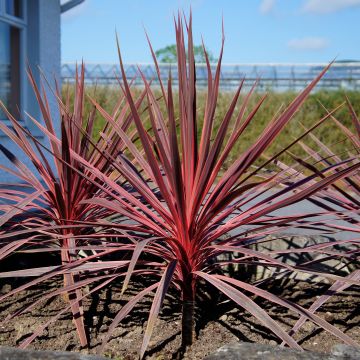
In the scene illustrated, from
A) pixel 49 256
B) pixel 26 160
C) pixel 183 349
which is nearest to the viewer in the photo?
pixel 183 349

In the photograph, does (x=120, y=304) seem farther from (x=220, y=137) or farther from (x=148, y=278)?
(x=220, y=137)

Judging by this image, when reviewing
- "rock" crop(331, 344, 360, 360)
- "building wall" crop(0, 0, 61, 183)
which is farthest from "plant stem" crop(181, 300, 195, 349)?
"building wall" crop(0, 0, 61, 183)

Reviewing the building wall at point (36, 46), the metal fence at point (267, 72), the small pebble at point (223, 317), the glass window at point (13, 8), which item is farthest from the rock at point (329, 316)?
the metal fence at point (267, 72)

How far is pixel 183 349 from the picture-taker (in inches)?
104

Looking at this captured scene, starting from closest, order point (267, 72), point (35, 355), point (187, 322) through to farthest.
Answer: point (35, 355), point (187, 322), point (267, 72)

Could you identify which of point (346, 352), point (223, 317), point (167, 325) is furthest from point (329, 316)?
point (346, 352)

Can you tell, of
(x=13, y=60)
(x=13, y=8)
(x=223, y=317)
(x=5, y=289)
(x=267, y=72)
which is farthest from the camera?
(x=267, y=72)

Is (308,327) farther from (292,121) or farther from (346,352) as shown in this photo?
(292,121)

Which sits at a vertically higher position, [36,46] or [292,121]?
[36,46]

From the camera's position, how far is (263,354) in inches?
67.5

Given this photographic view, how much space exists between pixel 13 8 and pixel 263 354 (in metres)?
6.05

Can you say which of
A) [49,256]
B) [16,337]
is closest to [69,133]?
[49,256]

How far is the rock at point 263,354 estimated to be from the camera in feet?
5.60

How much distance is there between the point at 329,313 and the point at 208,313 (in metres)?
0.64
